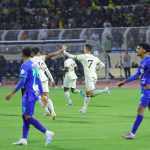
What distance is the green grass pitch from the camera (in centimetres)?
1302

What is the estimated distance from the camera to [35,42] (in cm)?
4144

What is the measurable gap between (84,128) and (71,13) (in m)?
35.3

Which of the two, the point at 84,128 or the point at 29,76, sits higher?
the point at 29,76

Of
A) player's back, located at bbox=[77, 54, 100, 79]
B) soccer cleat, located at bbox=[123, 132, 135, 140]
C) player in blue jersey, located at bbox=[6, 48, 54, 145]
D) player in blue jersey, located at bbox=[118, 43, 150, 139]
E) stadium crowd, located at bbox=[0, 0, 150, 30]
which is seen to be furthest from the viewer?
stadium crowd, located at bbox=[0, 0, 150, 30]

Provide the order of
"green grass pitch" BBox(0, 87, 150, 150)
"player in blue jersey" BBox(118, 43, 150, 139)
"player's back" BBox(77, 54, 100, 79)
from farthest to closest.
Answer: "player's back" BBox(77, 54, 100, 79) < "player in blue jersey" BBox(118, 43, 150, 139) < "green grass pitch" BBox(0, 87, 150, 150)

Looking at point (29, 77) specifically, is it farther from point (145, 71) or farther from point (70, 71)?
point (70, 71)

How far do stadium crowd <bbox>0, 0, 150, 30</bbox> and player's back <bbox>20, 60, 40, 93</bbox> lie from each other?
3645cm

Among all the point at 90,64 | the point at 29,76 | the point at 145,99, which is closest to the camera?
the point at 29,76

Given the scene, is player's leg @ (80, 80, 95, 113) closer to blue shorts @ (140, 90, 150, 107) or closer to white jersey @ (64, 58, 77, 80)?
white jersey @ (64, 58, 77, 80)

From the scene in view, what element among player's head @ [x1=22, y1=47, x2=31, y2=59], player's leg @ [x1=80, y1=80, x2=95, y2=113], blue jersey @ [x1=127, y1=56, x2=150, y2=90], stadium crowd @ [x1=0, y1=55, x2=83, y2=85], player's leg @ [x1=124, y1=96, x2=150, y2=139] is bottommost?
stadium crowd @ [x1=0, y1=55, x2=83, y2=85]

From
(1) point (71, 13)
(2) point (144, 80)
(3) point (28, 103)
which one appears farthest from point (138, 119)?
(1) point (71, 13)

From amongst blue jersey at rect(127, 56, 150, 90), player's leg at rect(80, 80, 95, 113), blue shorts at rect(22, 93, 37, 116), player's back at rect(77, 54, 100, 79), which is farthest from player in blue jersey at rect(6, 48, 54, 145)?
player's back at rect(77, 54, 100, 79)

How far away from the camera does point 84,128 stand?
53.3 ft

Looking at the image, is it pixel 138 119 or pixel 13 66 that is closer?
pixel 138 119
